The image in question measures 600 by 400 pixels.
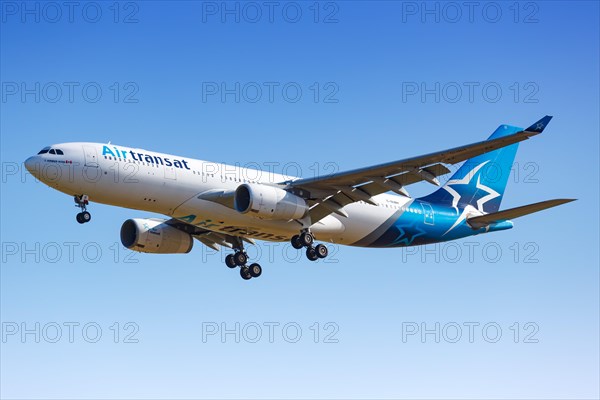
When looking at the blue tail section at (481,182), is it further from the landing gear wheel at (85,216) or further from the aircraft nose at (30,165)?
the aircraft nose at (30,165)

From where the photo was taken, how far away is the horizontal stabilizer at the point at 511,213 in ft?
126

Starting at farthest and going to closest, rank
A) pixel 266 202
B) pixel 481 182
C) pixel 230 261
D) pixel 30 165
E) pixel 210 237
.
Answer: pixel 481 182, pixel 210 237, pixel 230 261, pixel 266 202, pixel 30 165

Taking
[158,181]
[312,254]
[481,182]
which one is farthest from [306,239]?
[481,182]

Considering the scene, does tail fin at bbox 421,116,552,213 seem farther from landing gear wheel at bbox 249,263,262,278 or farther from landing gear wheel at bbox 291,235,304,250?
landing gear wheel at bbox 249,263,262,278

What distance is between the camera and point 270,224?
39.4 meters

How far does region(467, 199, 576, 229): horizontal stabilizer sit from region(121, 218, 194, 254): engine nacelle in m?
13.5

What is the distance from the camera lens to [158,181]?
37188 millimetres

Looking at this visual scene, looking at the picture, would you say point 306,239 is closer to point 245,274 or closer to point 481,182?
point 245,274

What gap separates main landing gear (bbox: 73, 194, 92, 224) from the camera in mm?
36812

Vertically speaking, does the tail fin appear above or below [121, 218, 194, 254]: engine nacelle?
above

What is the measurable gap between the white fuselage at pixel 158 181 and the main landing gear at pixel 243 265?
9.83 ft

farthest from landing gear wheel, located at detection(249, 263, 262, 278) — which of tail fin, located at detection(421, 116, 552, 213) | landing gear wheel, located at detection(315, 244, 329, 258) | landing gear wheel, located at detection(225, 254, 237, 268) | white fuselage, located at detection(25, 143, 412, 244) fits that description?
tail fin, located at detection(421, 116, 552, 213)

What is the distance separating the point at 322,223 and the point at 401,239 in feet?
14.7

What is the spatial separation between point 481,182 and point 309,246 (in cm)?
1220
